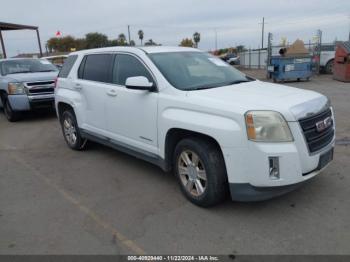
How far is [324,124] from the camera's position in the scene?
367 cm

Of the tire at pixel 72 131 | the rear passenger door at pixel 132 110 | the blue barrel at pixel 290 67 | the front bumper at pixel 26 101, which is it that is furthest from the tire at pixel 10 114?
the blue barrel at pixel 290 67

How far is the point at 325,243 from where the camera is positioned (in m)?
3.09

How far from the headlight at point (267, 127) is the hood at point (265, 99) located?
61 millimetres

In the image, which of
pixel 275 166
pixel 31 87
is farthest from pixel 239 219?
pixel 31 87

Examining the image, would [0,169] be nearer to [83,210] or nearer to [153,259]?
[83,210]

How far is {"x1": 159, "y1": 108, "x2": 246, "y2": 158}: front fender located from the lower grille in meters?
0.65

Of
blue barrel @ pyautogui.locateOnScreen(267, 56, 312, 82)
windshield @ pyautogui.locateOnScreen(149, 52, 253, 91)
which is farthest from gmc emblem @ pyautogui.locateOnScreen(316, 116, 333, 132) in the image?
blue barrel @ pyautogui.locateOnScreen(267, 56, 312, 82)

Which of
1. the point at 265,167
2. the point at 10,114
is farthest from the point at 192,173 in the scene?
the point at 10,114

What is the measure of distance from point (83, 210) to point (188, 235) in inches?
53.9

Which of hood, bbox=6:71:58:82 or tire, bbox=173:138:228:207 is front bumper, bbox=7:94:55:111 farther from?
tire, bbox=173:138:228:207

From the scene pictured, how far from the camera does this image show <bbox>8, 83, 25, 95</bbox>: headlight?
907 cm

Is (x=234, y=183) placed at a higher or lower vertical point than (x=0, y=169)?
higher

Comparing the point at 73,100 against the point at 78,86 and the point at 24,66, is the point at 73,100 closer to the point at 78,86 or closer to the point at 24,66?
the point at 78,86

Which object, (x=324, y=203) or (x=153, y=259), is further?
(x=324, y=203)
